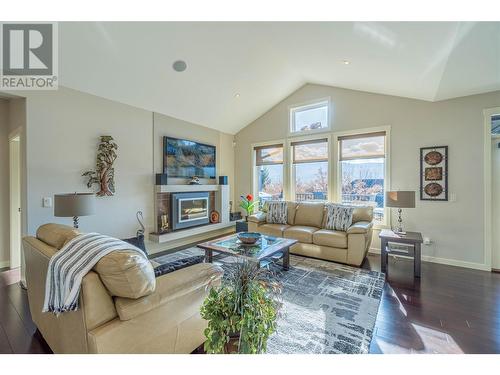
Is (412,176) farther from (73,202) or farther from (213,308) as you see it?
(73,202)

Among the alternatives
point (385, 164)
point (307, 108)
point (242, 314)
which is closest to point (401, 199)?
point (385, 164)

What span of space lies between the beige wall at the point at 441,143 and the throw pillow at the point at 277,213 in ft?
6.03

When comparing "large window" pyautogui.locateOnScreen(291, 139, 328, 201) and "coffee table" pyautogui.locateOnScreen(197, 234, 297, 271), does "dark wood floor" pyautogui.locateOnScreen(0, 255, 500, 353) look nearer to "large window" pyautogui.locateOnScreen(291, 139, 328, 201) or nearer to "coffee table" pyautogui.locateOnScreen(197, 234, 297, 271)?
"coffee table" pyautogui.locateOnScreen(197, 234, 297, 271)

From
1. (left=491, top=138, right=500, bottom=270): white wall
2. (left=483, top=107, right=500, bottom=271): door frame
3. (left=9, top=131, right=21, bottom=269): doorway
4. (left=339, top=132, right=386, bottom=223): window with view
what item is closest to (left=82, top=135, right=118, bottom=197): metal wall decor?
(left=9, top=131, right=21, bottom=269): doorway

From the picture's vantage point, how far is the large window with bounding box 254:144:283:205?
5781 mm

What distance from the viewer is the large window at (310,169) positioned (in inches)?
201

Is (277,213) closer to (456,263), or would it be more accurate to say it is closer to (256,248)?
(256,248)

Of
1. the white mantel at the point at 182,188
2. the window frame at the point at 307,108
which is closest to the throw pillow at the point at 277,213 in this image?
the white mantel at the point at 182,188

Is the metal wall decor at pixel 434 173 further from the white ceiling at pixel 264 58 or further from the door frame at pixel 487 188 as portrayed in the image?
the white ceiling at pixel 264 58

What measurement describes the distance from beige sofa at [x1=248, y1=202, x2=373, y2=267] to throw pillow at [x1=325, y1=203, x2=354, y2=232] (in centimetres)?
12

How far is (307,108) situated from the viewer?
5391mm

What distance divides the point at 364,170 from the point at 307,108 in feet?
6.40
